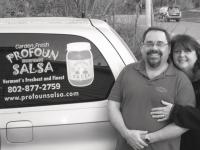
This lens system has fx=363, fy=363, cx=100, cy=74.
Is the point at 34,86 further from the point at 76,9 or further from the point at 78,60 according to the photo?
the point at 76,9

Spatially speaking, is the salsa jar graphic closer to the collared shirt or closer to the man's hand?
the collared shirt

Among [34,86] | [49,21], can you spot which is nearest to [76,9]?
[49,21]

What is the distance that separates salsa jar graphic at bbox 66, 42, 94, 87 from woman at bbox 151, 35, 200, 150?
1.77 ft

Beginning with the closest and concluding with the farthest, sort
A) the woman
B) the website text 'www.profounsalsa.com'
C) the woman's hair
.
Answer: the woman < the website text 'www.profounsalsa.com' < the woman's hair

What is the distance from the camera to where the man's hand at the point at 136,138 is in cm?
252

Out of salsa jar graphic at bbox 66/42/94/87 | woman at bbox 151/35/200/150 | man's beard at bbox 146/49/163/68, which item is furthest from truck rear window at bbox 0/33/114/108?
woman at bbox 151/35/200/150

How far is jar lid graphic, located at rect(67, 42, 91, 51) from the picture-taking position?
8.73ft

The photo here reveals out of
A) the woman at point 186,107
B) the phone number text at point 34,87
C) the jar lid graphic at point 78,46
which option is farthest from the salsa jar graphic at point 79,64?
the woman at point 186,107

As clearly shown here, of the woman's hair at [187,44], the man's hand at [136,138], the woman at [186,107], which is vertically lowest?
the man's hand at [136,138]

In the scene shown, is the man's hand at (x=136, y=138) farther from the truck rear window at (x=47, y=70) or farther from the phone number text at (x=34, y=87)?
the phone number text at (x=34, y=87)

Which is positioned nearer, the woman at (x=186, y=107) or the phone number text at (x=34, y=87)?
the woman at (x=186, y=107)

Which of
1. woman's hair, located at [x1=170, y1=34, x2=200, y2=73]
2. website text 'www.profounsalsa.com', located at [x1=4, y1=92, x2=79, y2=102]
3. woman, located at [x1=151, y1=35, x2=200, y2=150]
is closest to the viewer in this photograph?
woman, located at [x1=151, y1=35, x2=200, y2=150]

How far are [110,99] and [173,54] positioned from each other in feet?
2.01

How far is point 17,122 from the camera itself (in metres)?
2.55
